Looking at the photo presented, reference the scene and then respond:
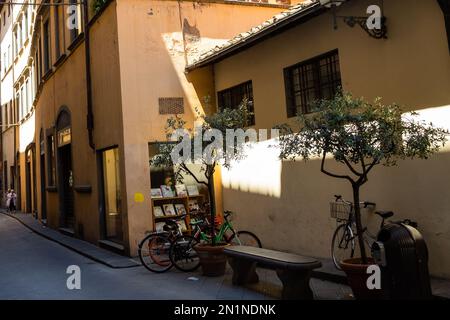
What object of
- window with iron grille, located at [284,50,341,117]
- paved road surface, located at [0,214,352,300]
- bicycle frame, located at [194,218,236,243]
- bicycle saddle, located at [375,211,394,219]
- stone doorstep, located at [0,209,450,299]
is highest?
window with iron grille, located at [284,50,341,117]

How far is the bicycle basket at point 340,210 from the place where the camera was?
759 centimetres

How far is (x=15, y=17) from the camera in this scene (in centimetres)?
2706

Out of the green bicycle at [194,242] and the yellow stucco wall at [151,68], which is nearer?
the green bicycle at [194,242]

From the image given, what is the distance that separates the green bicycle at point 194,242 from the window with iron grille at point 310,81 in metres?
2.51

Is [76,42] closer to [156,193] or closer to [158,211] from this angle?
[156,193]

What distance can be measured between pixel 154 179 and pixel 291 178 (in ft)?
11.7

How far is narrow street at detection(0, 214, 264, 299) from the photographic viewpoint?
23.3 ft

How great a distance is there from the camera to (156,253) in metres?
9.01

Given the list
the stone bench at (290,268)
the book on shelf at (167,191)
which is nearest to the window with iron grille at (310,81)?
the stone bench at (290,268)

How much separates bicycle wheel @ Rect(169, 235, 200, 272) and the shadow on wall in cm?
180

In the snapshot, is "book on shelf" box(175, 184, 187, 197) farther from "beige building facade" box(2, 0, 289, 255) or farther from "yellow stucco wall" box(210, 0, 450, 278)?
"yellow stucco wall" box(210, 0, 450, 278)

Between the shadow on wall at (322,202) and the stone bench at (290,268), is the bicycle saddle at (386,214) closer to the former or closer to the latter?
the shadow on wall at (322,202)

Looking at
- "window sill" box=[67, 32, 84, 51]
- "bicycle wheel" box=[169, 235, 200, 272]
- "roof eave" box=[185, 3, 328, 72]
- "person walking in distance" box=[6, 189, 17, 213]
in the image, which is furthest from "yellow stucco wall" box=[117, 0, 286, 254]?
"person walking in distance" box=[6, 189, 17, 213]

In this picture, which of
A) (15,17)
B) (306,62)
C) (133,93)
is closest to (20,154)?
(15,17)
